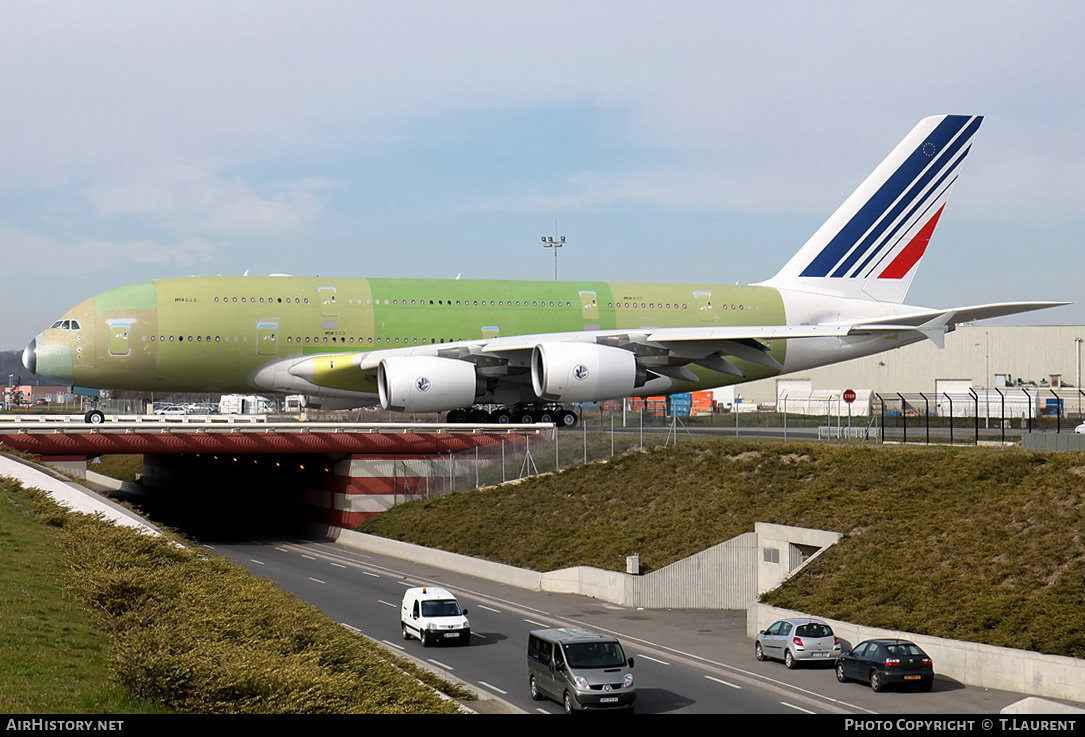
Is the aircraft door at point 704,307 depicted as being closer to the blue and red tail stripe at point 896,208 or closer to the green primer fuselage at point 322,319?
the green primer fuselage at point 322,319


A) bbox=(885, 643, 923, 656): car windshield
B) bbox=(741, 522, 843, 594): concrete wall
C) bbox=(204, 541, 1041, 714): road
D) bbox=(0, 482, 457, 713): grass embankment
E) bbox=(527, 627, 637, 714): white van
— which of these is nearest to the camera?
bbox=(0, 482, 457, 713): grass embankment

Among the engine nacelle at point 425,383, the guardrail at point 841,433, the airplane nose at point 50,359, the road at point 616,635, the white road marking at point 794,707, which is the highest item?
the airplane nose at point 50,359

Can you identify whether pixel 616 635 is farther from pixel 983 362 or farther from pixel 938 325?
pixel 983 362

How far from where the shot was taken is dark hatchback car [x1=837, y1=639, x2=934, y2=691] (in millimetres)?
25516

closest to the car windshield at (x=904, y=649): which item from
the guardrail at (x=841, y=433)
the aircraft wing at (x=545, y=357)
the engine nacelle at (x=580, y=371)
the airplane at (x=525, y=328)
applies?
the airplane at (x=525, y=328)

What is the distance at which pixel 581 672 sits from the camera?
23.8m

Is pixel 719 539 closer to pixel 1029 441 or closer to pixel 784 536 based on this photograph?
pixel 784 536

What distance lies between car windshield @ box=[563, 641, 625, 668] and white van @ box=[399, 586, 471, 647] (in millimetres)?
7689

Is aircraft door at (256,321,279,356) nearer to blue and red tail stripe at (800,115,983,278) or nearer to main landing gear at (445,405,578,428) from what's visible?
main landing gear at (445,405,578,428)

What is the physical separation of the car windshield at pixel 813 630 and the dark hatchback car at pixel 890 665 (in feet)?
6.38

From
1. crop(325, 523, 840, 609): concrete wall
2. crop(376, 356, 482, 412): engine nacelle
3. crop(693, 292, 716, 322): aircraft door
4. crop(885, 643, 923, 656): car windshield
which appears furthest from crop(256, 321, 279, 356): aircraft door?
crop(885, 643, 923, 656): car windshield

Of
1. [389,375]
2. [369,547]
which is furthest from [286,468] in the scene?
[389,375]

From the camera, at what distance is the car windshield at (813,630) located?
28984 mm

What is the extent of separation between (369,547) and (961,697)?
3417cm
